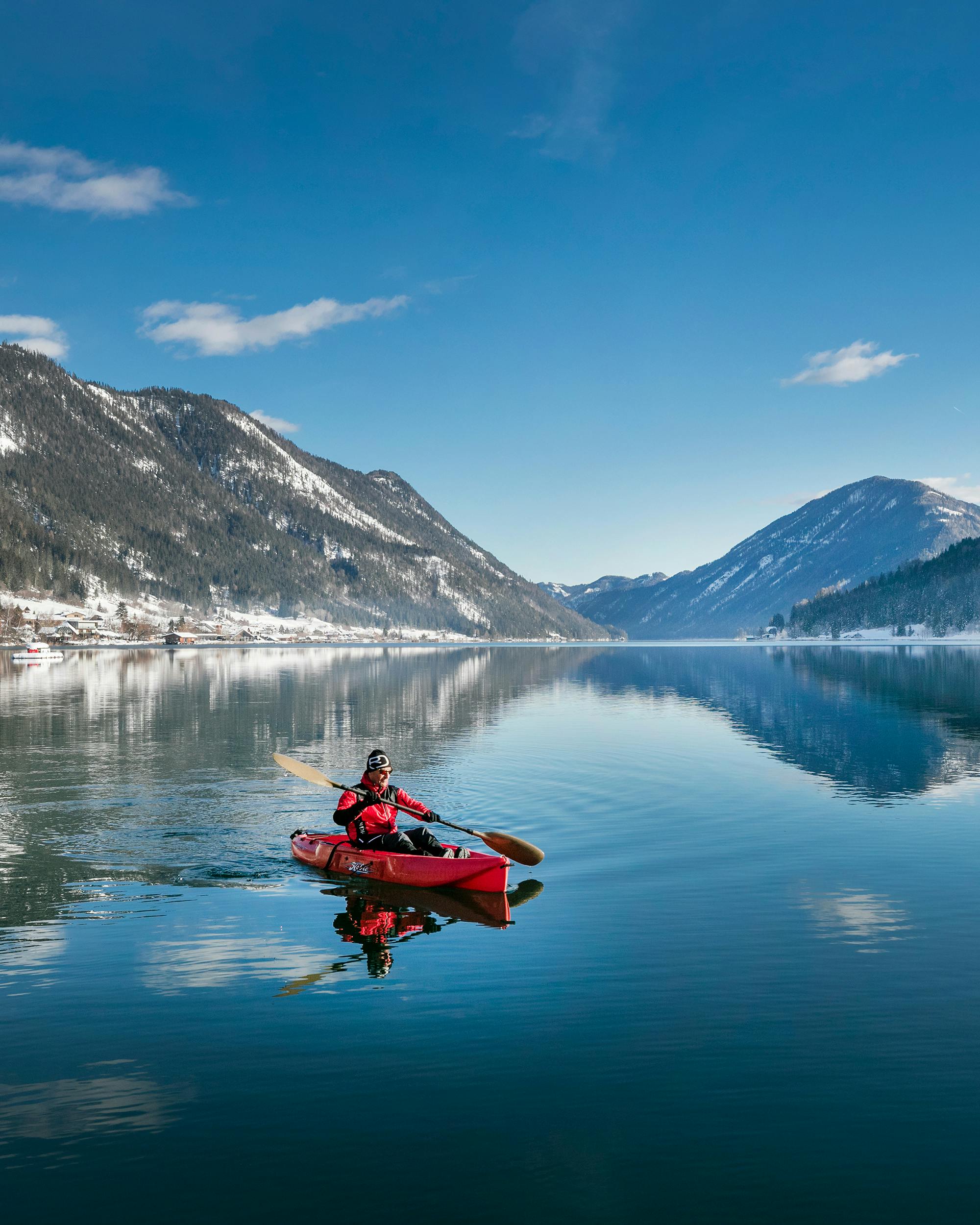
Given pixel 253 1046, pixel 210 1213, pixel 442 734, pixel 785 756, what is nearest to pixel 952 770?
pixel 785 756

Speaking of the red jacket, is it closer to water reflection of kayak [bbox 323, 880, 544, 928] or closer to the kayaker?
the kayaker

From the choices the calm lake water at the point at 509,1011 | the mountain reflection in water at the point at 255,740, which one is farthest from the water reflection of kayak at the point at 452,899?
the mountain reflection in water at the point at 255,740

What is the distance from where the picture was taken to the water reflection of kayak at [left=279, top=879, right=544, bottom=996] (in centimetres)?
1612

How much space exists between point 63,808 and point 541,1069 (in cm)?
2293

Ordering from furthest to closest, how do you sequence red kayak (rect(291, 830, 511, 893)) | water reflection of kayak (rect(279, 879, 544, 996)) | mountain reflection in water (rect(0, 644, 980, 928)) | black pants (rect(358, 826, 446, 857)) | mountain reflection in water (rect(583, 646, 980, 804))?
mountain reflection in water (rect(583, 646, 980, 804)) → mountain reflection in water (rect(0, 644, 980, 928)) → black pants (rect(358, 826, 446, 857)) → red kayak (rect(291, 830, 511, 893)) → water reflection of kayak (rect(279, 879, 544, 996))

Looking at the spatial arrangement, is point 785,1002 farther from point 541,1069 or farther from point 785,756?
point 785,756

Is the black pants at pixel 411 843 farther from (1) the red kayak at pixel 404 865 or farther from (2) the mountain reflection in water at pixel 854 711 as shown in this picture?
(2) the mountain reflection in water at pixel 854 711

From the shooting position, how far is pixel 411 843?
2175cm

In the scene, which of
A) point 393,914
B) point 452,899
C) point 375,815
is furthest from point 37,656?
point 393,914

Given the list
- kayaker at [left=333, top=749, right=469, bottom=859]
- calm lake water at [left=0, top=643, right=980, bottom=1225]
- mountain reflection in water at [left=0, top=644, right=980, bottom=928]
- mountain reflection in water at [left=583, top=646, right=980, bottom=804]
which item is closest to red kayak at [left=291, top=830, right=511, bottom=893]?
kayaker at [left=333, top=749, right=469, bottom=859]

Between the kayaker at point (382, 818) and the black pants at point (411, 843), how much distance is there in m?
0.01

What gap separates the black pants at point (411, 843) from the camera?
71.3 feet

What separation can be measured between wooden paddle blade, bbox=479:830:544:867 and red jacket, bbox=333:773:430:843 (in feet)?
6.03

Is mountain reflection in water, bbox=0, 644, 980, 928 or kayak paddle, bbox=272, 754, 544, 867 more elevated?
kayak paddle, bbox=272, 754, 544, 867
